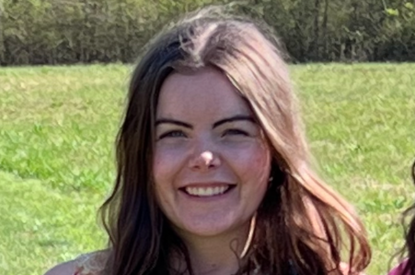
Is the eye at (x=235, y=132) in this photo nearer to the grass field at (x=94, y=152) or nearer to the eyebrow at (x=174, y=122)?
the eyebrow at (x=174, y=122)

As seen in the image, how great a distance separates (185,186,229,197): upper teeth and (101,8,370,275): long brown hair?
12 cm

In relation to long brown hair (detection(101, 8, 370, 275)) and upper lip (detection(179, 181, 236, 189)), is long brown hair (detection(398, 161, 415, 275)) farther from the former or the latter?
upper lip (detection(179, 181, 236, 189))

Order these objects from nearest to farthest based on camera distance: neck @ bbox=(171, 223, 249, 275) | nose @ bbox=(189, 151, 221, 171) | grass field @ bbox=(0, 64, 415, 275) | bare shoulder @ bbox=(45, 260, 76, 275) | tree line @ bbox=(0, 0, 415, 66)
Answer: nose @ bbox=(189, 151, 221, 171), neck @ bbox=(171, 223, 249, 275), bare shoulder @ bbox=(45, 260, 76, 275), grass field @ bbox=(0, 64, 415, 275), tree line @ bbox=(0, 0, 415, 66)

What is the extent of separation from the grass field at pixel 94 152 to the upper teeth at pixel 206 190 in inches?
22.8

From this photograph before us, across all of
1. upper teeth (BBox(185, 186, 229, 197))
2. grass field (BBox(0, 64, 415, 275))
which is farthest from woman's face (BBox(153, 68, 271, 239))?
grass field (BBox(0, 64, 415, 275))

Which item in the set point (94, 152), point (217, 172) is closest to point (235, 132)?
point (217, 172)

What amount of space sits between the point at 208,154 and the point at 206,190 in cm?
9

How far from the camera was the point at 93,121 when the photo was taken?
1159 centimetres

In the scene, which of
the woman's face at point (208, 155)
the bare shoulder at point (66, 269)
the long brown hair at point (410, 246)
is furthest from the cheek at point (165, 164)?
the long brown hair at point (410, 246)

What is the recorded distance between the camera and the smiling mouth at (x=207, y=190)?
97.4 inches

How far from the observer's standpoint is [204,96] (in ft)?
8.02

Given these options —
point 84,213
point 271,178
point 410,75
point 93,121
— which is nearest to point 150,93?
point 271,178

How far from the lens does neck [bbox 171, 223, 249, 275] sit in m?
2.56

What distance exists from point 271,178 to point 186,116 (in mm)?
281
